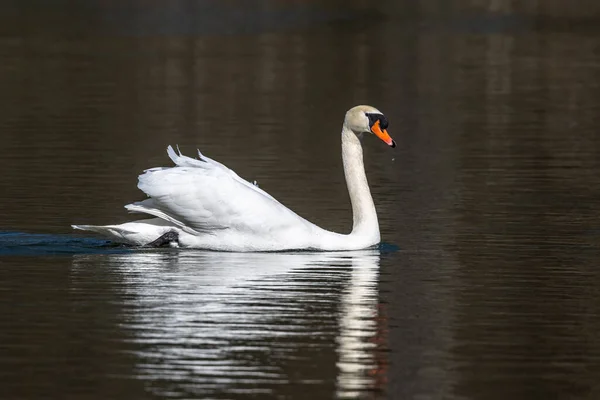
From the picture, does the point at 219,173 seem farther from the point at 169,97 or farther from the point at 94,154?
the point at 169,97

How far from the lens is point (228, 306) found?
39.1 ft

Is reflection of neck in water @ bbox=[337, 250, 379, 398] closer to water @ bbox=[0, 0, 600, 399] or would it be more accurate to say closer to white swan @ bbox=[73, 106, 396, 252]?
water @ bbox=[0, 0, 600, 399]

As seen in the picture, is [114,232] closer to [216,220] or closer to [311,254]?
[216,220]

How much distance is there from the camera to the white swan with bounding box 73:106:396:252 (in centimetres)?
1438

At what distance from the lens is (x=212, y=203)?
14.4 meters

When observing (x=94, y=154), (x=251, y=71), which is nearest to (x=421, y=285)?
(x=94, y=154)

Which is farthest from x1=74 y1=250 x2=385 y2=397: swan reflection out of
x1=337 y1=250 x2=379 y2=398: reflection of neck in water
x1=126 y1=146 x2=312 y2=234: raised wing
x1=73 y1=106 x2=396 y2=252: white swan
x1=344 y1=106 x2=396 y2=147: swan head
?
x1=344 y1=106 x2=396 y2=147: swan head

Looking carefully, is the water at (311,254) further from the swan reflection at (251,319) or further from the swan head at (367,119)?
the swan head at (367,119)

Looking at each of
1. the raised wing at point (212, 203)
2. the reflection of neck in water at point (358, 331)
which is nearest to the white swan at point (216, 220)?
the raised wing at point (212, 203)

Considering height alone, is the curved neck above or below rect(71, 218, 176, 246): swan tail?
above

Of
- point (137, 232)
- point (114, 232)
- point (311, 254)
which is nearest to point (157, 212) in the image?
point (137, 232)

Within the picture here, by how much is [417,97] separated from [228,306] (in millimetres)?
21480

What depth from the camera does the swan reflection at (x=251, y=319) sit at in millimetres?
9992

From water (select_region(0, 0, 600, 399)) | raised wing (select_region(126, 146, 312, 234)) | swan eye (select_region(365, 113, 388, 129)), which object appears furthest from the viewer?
swan eye (select_region(365, 113, 388, 129))
